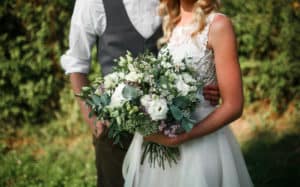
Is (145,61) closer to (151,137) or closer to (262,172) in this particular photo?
(151,137)

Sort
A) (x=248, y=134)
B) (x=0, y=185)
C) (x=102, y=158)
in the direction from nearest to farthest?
(x=102, y=158) → (x=0, y=185) → (x=248, y=134)

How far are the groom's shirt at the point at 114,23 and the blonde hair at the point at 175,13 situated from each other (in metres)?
0.11

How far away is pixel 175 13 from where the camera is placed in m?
2.93

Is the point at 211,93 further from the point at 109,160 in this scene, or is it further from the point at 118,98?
the point at 109,160

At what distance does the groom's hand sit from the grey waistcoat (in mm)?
493

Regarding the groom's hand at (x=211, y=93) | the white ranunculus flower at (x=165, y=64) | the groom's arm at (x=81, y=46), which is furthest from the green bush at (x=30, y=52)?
the white ranunculus flower at (x=165, y=64)

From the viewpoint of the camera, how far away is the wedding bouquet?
96.1 inches

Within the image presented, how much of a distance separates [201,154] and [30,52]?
4.15m

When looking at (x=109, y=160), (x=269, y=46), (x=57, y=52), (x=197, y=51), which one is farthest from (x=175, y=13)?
(x=57, y=52)

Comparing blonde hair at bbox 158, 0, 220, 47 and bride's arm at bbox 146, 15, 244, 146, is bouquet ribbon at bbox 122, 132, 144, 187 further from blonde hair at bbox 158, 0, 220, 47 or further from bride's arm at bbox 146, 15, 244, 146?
blonde hair at bbox 158, 0, 220, 47

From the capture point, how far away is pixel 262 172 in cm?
493

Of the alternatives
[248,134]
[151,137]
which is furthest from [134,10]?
[248,134]

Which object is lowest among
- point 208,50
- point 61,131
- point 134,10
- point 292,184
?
point 292,184

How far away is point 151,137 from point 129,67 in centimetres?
40
